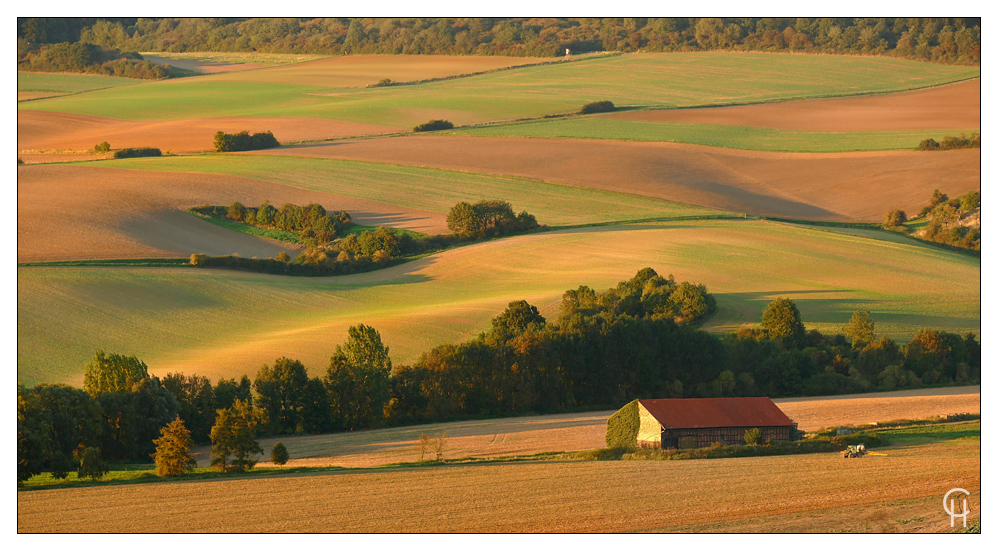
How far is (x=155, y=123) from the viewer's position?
109938 millimetres

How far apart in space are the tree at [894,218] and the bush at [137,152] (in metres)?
65.0

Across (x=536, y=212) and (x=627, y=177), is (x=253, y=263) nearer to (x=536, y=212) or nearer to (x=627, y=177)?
(x=536, y=212)

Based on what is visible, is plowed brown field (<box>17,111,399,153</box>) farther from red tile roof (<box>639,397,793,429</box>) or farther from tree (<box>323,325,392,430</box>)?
red tile roof (<box>639,397,793,429</box>)

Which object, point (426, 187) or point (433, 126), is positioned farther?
point (433, 126)

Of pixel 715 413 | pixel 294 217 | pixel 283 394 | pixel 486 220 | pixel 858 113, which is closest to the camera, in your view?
pixel 715 413

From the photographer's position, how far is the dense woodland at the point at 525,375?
36844mm

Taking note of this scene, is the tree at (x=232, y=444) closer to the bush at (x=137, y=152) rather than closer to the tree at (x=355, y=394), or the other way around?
the tree at (x=355, y=394)

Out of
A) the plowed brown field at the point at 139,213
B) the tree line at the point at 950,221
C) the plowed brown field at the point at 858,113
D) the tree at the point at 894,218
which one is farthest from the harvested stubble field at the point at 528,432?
the plowed brown field at the point at 858,113

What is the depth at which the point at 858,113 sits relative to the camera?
10662cm

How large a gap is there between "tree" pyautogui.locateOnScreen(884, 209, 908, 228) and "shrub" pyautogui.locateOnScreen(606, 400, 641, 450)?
160ft

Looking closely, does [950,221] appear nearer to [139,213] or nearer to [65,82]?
[139,213]

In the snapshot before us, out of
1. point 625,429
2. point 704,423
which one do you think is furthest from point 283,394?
point 704,423

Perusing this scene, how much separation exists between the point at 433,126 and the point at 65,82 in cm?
4507
